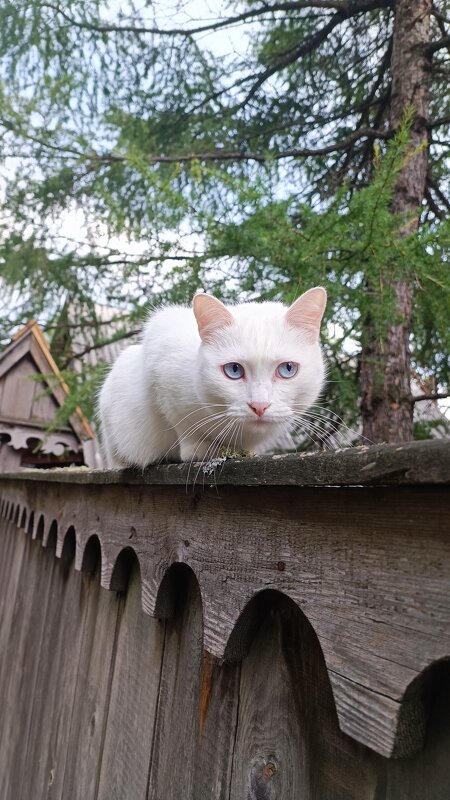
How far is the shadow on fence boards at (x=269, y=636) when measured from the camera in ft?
1.67

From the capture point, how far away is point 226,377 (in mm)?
1228

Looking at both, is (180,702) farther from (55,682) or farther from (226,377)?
(55,682)

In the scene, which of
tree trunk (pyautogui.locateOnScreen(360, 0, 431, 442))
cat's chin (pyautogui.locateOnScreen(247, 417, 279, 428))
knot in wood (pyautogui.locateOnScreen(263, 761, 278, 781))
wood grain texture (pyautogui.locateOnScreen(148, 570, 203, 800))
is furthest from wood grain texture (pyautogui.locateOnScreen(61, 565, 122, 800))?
tree trunk (pyautogui.locateOnScreen(360, 0, 431, 442))

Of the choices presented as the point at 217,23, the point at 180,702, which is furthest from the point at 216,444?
the point at 217,23

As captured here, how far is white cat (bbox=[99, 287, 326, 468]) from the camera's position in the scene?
1.22m

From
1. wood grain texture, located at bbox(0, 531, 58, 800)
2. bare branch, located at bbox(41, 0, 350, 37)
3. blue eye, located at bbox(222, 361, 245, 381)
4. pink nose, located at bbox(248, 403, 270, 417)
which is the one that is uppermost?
bare branch, located at bbox(41, 0, 350, 37)

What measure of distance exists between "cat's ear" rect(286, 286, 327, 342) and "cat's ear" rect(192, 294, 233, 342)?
5.3 inches

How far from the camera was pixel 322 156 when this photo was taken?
149 inches

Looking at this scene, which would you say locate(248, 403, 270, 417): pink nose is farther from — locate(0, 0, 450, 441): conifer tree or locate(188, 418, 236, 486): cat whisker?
locate(0, 0, 450, 441): conifer tree

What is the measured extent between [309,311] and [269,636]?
2.31 feet

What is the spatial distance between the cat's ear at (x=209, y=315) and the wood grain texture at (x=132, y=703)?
0.58 meters

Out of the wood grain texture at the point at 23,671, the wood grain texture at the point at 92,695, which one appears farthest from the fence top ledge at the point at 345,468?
the wood grain texture at the point at 23,671

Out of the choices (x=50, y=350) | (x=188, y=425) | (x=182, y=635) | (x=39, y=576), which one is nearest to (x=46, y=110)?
(x=50, y=350)

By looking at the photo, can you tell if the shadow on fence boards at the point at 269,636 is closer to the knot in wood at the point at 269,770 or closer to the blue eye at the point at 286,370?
the knot in wood at the point at 269,770
